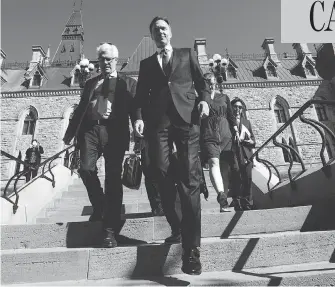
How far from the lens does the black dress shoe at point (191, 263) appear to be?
1.77 meters

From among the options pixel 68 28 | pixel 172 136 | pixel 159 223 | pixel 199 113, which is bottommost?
pixel 159 223

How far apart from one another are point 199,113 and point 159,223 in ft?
4.05

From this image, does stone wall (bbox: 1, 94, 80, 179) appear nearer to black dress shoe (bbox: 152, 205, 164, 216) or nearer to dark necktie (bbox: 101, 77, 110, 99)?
black dress shoe (bbox: 152, 205, 164, 216)

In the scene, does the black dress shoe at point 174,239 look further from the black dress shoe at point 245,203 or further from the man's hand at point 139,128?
the black dress shoe at point 245,203

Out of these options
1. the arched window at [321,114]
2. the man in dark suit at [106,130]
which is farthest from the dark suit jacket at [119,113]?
the arched window at [321,114]

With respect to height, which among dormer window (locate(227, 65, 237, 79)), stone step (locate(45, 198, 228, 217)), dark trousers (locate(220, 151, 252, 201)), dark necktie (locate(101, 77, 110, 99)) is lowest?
stone step (locate(45, 198, 228, 217))

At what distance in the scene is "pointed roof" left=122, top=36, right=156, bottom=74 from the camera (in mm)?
20875

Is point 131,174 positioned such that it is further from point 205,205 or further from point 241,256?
point 205,205

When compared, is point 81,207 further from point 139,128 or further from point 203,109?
point 203,109

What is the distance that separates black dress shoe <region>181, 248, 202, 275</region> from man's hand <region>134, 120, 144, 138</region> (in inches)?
45.4

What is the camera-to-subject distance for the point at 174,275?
1.91m

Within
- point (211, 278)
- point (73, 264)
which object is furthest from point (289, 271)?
point (73, 264)

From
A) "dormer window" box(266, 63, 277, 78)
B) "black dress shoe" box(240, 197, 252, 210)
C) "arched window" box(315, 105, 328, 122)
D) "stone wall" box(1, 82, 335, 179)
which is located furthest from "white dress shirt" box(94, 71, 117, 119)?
"arched window" box(315, 105, 328, 122)

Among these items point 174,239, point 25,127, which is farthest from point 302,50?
point 174,239
